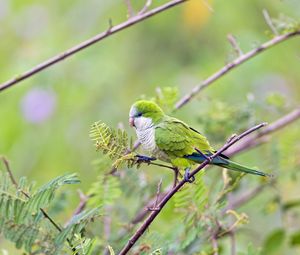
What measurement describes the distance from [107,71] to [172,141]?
2.36 meters

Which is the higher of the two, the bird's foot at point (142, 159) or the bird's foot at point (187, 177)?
the bird's foot at point (142, 159)

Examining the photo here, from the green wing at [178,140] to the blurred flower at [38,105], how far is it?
2390 millimetres

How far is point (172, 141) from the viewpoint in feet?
5.68

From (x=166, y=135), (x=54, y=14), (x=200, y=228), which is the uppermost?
(x=54, y=14)

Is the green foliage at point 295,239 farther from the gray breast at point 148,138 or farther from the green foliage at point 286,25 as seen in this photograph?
the gray breast at point 148,138

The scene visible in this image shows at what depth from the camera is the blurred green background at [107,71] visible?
378 centimetres

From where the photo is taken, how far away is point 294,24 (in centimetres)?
224

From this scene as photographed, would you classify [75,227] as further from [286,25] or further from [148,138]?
[286,25]

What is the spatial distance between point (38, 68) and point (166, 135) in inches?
18.0

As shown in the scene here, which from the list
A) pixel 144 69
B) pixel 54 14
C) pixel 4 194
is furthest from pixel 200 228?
pixel 54 14

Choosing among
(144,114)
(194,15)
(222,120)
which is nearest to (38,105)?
(194,15)

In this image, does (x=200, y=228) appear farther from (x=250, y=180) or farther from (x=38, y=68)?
(x=250, y=180)

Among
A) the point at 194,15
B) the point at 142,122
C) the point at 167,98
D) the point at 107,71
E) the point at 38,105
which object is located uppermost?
the point at 194,15

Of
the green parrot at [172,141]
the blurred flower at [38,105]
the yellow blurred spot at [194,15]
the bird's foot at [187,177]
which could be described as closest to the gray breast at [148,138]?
the green parrot at [172,141]
